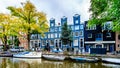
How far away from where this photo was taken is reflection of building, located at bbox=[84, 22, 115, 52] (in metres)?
59.4

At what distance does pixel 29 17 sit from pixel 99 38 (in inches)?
715

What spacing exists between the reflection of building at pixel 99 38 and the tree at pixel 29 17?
12.8 m

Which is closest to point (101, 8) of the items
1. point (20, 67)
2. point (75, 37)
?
point (20, 67)

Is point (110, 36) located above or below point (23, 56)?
above

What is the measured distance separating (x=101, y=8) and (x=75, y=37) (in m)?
42.9

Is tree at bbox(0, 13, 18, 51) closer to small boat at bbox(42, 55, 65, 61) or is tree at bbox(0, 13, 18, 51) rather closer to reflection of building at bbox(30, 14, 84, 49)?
small boat at bbox(42, 55, 65, 61)

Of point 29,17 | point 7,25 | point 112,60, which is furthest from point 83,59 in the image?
point 7,25

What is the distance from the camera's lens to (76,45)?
6681cm

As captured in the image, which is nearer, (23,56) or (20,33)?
(23,56)

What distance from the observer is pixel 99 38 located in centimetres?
6153

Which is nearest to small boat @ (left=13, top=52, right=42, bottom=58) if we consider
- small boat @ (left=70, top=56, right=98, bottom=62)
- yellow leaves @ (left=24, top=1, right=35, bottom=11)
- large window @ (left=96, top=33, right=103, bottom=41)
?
small boat @ (left=70, top=56, right=98, bottom=62)

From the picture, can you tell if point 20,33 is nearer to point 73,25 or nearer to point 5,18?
point 5,18

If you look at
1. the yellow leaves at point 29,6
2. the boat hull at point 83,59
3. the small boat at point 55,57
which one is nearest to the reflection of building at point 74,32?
the yellow leaves at point 29,6

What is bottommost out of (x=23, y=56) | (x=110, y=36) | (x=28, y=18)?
(x=23, y=56)
